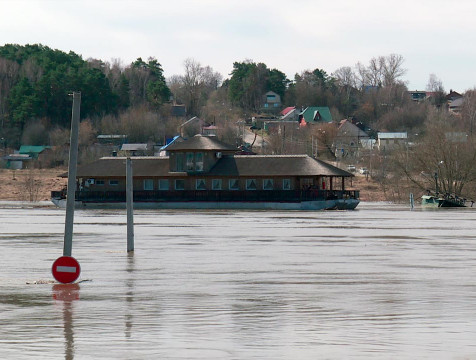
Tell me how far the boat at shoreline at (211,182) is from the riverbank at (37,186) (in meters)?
14.2

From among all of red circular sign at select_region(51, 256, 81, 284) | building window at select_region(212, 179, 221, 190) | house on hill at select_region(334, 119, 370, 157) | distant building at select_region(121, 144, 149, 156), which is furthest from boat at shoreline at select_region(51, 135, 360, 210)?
red circular sign at select_region(51, 256, 81, 284)

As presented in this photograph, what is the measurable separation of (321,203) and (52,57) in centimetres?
9987

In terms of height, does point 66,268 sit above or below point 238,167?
below

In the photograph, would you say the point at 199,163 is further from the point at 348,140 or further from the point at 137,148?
the point at 348,140

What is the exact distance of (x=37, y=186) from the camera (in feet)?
400

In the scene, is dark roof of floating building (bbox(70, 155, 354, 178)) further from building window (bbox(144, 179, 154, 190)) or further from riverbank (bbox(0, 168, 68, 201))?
riverbank (bbox(0, 168, 68, 201))

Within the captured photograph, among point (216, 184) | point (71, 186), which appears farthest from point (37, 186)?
point (71, 186)

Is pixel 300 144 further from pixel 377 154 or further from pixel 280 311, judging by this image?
pixel 280 311

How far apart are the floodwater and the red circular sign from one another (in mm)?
269

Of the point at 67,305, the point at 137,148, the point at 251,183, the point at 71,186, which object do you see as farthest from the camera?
the point at 137,148

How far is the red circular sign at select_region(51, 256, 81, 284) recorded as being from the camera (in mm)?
22203

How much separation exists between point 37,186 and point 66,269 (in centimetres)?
10136

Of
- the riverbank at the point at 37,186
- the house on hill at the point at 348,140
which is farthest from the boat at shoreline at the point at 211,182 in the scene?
the house on hill at the point at 348,140

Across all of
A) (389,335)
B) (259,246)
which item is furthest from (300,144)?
(389,335)
